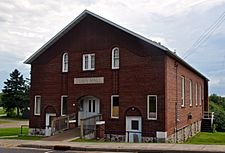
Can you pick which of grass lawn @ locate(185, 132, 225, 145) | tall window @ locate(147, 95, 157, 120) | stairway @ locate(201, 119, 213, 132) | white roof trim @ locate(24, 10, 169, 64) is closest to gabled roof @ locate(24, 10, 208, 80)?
white roof trim @ locate(24, 10, 169, 64)

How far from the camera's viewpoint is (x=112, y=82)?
25703 millimetres

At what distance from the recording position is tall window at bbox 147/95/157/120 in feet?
78.3

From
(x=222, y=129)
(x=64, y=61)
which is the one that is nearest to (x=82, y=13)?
(x=64, y=61)

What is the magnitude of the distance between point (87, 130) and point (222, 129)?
947 inches

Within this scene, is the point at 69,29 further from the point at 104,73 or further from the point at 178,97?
the point at 178,97

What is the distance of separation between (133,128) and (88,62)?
6.53 m

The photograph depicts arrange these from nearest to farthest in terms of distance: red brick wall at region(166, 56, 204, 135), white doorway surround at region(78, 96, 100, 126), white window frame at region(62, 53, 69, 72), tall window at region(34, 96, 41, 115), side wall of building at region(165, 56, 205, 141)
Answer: red brick wall at region(166, 56, 204, 135)
side wall of building at region(165, 56, 205, 141)
white doorway surround at region(78, 96, 100, 126)
white window frame at region(62, 53, 69, 72)
tall window at region(34, 96, 41, 115)

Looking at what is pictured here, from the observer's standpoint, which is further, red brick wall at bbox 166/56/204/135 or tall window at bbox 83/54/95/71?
tall window at bbox 83/54/95/71

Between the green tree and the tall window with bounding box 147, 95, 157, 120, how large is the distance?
44.6 m

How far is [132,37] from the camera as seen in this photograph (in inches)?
992

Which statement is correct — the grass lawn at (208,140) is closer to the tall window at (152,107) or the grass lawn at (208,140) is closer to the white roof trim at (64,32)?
the tall window at (152,107)

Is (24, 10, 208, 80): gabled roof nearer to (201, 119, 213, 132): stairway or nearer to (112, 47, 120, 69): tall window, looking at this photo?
(112, 47, 120, 69): tall window

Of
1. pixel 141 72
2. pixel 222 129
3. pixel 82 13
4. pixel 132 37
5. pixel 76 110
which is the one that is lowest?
pixel 222 129

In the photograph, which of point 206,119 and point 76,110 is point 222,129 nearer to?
point 206,119
